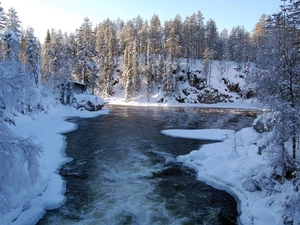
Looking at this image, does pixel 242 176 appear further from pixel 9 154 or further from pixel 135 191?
pixel 9 154

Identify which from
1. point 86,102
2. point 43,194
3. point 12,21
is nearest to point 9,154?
point 43,194

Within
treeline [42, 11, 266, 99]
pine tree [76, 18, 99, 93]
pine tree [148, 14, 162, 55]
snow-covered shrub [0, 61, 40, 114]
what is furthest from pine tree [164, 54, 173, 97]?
snow-covered shrub [0, 61, 40, 114]

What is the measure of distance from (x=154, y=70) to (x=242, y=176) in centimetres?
6252

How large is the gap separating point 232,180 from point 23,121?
2509 centimetres

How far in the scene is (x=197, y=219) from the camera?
868 centimetres

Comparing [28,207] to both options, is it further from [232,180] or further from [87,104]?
[87,104]

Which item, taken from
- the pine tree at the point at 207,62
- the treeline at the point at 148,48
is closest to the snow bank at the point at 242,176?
the treeline at the point at 148,48

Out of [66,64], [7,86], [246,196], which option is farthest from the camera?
[66,64]

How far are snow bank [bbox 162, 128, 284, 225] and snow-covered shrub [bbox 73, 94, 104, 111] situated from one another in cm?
2967

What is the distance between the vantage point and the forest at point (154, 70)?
6.48 m

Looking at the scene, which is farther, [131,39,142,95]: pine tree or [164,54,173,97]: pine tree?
[131,39,142,95]: pine tree

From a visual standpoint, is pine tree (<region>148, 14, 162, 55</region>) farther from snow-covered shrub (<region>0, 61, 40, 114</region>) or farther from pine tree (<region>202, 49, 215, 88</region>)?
snow-covered shrub (<region>0, 61, 40, 114</region>)

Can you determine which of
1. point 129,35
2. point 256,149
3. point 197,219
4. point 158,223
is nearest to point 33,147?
point 158,223

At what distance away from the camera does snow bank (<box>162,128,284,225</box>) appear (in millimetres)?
8586
